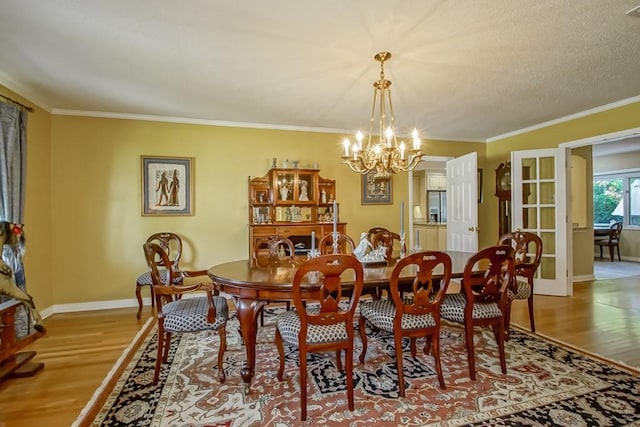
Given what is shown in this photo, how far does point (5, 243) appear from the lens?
2461 millimetres

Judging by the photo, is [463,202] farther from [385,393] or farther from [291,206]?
[385,393]

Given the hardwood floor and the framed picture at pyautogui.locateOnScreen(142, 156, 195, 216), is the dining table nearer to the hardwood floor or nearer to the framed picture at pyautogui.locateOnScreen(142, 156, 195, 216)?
the hardwood floor

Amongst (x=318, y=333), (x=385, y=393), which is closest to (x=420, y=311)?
(x=385, y=393)

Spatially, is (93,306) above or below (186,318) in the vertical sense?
below

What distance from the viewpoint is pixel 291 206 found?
4.38m

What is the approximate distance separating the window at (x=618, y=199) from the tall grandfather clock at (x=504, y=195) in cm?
456

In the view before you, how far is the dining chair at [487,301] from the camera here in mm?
2135

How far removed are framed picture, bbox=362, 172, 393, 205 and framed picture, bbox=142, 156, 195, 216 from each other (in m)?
2.49

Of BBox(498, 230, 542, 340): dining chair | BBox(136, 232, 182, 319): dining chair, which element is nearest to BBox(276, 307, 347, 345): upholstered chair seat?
BBox(498, 230, 542, 340): dining chair

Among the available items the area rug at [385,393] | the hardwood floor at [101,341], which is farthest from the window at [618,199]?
the area rug at [385,393]

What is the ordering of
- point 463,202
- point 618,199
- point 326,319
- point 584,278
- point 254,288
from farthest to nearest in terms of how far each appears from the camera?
point 618,199 → point 584,278 → point 463,202 → point 254,288 → point 326,319

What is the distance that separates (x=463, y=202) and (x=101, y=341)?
4771 mm

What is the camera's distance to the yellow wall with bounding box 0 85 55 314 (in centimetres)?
330

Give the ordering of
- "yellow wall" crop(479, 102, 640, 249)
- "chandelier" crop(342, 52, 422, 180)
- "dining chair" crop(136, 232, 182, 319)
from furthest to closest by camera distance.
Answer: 1. "yellow wall" crop(479, 102, 640, 249)
2. "dining chair" crop(136, 232, 182, 319)
3. "chandelier" crop(342, 52, 422, 180)
